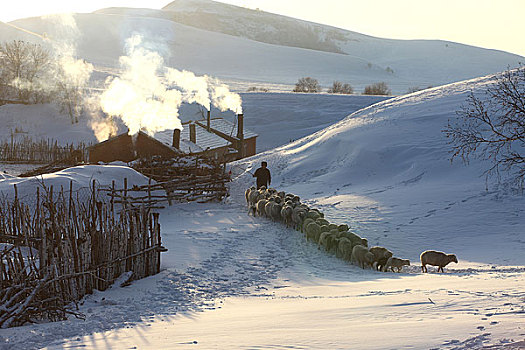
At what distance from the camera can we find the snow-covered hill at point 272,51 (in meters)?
112

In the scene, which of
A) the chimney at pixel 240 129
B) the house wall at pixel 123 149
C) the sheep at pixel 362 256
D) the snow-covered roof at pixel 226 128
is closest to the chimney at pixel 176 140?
the house wall at pixel 123 149

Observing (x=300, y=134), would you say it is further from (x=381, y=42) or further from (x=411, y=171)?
(x=381, y=42)

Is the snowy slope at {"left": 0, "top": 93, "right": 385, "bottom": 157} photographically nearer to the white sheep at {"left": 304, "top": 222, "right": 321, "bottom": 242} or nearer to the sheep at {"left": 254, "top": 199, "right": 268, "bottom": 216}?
the sheep at {"left": 254, "top": 199, "right": 268, "bottom": 216}

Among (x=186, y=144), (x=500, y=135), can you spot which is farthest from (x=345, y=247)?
(x=186, y=144)

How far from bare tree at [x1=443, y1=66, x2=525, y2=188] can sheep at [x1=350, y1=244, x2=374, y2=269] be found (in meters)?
3.55

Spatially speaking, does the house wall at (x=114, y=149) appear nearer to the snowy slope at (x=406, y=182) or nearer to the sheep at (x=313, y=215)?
the snowy slope at (x=406, y=182)

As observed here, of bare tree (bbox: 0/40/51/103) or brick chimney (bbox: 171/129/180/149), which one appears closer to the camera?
brick chimney (bbox: 171/129/180/149)

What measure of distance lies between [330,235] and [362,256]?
1.25 metres

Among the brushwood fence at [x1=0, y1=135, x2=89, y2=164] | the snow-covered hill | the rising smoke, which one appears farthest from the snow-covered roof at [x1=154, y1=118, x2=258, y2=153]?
the snow-covered hill

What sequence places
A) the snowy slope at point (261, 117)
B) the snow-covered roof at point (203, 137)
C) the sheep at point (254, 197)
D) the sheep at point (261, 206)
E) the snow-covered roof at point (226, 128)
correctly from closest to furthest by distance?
the sheep at point (261, 206) < the sheep at point (254, 197) < the snow-covered roof at point (203, 137) < the snow-covered roof at point (226, 128) < the snowy slope at point (261, 117)

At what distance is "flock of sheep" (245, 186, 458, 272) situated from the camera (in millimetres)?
11953

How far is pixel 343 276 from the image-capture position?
11039mm

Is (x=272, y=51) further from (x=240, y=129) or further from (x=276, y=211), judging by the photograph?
(x=276, y=211)

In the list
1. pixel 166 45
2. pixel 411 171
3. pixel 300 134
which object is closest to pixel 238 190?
pixel 411 171
